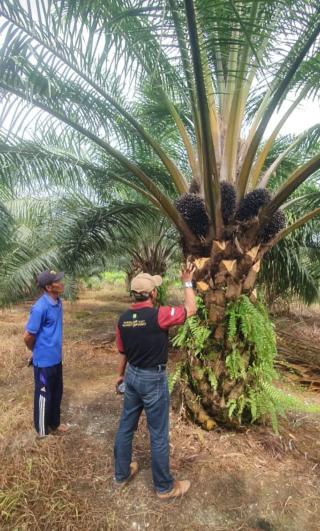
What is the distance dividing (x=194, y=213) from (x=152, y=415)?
198 centimetres

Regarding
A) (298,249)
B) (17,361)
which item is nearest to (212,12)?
(298,249)

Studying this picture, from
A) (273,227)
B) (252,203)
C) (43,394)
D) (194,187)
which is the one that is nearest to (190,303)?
(252,203)

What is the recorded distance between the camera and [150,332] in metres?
2.76

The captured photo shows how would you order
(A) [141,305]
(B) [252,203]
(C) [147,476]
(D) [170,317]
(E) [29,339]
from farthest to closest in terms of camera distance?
(B) [252,203], (E) [29,339], (C) [147,476], (A) [141,305], (D) [170,317]

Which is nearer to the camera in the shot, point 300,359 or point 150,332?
point 150,332

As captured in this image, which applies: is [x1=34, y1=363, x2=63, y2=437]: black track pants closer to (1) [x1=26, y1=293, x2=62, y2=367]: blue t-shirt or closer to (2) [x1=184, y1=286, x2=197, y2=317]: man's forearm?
(1) [x1=26, y1=293, x2=62, y2=367]: blue t-shirt

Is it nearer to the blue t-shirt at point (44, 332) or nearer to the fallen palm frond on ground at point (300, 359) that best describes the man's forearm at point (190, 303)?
the blue t-shirt at point (44, 332)

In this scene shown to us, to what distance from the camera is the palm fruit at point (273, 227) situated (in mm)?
3836

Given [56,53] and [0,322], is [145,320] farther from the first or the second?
[0,322]

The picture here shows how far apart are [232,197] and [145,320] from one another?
1.62 meters

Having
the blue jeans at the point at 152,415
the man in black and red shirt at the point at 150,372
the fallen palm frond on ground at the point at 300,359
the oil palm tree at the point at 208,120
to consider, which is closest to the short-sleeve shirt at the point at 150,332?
the man in black and red shirt at the point at 150,372

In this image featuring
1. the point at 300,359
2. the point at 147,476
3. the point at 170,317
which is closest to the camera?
the point at 170,317

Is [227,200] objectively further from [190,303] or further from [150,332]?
[150,332]

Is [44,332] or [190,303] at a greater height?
[190,303]
